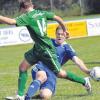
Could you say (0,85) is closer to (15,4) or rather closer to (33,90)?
(33,90)

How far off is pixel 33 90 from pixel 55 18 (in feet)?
4.41

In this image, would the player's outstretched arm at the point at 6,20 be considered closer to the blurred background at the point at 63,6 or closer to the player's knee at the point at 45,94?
the player's knee at the point at 45,94

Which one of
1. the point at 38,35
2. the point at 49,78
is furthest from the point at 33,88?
the point at 38,35

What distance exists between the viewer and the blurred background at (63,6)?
43188 mm

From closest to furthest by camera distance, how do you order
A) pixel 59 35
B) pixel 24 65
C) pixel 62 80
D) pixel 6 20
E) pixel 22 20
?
pixel 6 20, pixel 22 20, pixel 24 65, pixel 59 35, pixel 62 80

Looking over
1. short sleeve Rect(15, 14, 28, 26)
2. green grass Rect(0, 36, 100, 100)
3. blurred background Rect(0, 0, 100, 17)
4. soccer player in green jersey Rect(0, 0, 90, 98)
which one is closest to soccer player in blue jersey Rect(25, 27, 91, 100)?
soccer player in green jersey Rect(0, 0, 90, 98)

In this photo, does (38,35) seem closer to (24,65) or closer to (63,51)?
(24,65)

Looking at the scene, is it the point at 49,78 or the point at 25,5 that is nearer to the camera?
the point at 25,5

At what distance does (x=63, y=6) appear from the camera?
46000 millimetres

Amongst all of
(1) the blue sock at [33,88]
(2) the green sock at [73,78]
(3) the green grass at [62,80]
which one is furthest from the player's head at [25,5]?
(3) the green grass at [62,80]

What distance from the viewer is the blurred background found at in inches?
1700

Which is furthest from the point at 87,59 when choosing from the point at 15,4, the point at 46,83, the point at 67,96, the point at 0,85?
the point at 15,4

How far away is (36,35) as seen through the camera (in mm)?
8547

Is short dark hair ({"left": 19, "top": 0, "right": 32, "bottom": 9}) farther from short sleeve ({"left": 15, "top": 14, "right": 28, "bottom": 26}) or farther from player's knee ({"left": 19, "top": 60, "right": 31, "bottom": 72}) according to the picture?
player's knee ({"left": 19, "top": 60, "right": 31, "bottom": 72})
